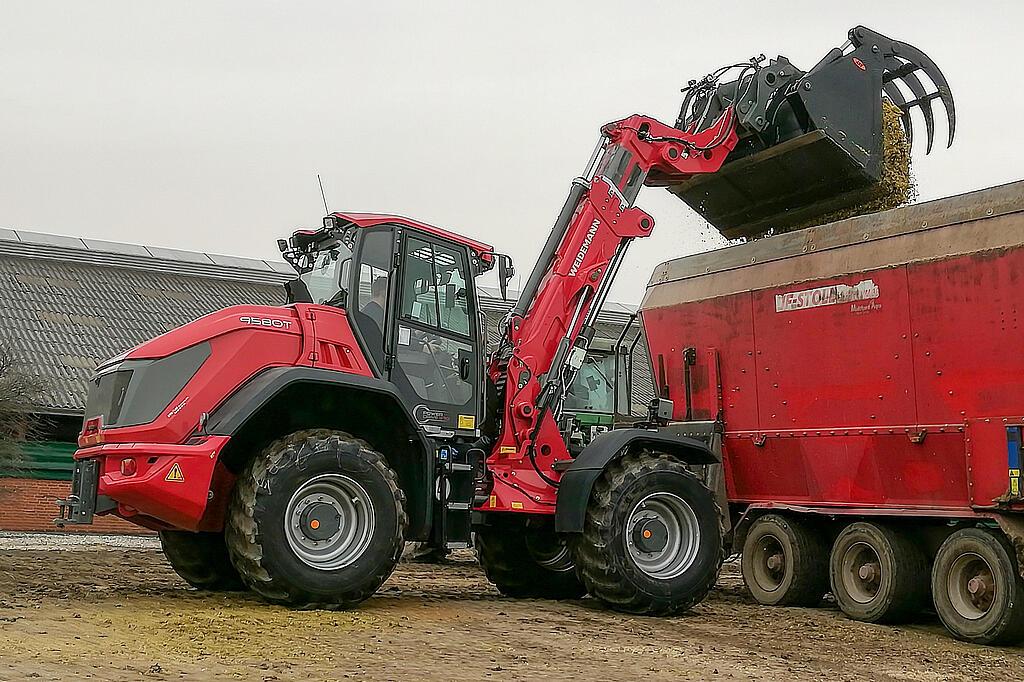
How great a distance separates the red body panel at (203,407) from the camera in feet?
26.9

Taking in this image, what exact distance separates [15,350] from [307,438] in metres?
17.4

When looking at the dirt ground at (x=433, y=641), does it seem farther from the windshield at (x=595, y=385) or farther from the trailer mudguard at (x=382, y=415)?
the windshield at (x=595, y=385)

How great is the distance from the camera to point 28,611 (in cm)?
806

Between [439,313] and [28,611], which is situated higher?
[439,313]

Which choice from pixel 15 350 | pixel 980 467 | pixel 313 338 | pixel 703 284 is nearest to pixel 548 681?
pixel 313 338

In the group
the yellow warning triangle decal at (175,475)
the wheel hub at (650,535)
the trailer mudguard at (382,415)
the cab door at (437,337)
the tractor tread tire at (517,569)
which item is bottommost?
the tractor tread tire at (517,569)

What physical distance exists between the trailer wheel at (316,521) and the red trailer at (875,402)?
3.91 meters

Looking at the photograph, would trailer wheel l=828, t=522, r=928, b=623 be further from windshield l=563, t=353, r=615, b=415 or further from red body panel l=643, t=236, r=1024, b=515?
windshield l=563, t=353, r=615, b=415

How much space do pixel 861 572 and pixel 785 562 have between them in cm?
85

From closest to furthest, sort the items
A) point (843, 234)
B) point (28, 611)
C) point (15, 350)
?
point (28, 611)
point (843, 234)
point (15, 350)

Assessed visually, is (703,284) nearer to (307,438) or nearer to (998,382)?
(998,382)

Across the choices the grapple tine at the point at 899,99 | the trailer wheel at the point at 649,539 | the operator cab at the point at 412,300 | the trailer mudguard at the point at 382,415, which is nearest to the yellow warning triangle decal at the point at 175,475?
the trailer mudguard at the point at 382,415

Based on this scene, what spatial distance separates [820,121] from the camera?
34.4 feet

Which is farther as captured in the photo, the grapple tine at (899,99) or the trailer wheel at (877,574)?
the grapple tine at (899,99)
